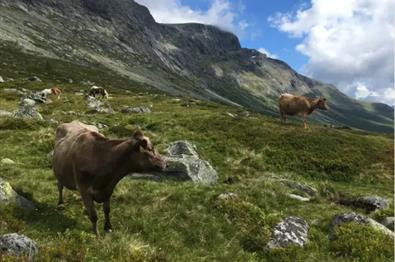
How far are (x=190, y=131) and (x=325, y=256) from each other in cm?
2204

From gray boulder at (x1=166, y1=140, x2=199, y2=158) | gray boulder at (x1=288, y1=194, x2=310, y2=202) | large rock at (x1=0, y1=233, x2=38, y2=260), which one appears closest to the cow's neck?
large rock at (x1=0, y1=233, x2=38, y2=260)

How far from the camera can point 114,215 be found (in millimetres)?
15461

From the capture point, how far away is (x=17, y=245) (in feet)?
35.5

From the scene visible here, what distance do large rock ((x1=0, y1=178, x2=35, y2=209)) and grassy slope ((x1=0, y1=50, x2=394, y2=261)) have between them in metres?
0.47

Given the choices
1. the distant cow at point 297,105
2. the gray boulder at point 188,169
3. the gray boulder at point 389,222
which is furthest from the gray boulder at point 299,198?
the distant cow at point 297,105

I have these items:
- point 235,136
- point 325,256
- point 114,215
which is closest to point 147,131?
point 235,136

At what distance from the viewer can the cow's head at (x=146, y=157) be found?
1285 cm

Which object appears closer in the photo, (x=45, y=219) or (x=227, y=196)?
(x=45, y=219)

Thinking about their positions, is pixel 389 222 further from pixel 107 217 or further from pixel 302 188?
pixel 107 217

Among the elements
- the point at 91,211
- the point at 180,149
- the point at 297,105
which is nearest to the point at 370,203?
the point at 180,149

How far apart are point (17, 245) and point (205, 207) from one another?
23.1 ft

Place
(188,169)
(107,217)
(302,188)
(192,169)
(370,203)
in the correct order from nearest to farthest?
(107,217) → (370,203) → (188,169) → (192,169) → (302,188)

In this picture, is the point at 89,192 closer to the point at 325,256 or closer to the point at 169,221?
the point at 169,221

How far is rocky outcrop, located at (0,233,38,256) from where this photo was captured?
10.6 m
